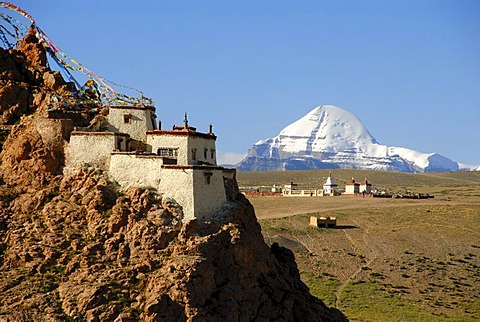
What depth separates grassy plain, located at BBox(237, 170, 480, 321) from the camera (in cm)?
6144

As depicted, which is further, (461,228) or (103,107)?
(461,228)

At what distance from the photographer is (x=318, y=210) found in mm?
94500

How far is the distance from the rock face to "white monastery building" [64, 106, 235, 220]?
0.55 m

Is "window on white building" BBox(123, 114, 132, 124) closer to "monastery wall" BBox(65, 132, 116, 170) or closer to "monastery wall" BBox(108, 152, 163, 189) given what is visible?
"monastery wall" BBox(65, 132, 116, 170)

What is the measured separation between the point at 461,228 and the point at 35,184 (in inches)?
2313

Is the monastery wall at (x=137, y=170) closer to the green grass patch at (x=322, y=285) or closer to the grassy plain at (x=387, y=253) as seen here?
the grassy plain at (x=387, y=253)

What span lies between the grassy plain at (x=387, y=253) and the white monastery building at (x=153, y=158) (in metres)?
25.1

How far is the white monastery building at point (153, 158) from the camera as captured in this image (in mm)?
35531

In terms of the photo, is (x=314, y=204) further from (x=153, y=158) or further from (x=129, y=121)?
(x=153, y=158)

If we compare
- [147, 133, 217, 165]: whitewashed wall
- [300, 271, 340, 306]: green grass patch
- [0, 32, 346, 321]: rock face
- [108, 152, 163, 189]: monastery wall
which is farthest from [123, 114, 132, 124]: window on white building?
[300, 271, 340, 306]: green grass patch

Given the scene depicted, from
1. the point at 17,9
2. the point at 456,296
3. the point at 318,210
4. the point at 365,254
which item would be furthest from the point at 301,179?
the point at 17,9

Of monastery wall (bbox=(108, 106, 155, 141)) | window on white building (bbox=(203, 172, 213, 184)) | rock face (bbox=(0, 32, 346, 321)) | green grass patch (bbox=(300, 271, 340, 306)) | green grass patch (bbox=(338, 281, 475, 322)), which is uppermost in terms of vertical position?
monastery wall (bbox=(108, 106, 155, 141))

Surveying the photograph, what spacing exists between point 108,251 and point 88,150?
546 cm

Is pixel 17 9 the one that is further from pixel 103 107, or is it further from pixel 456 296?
pixel 456 296
